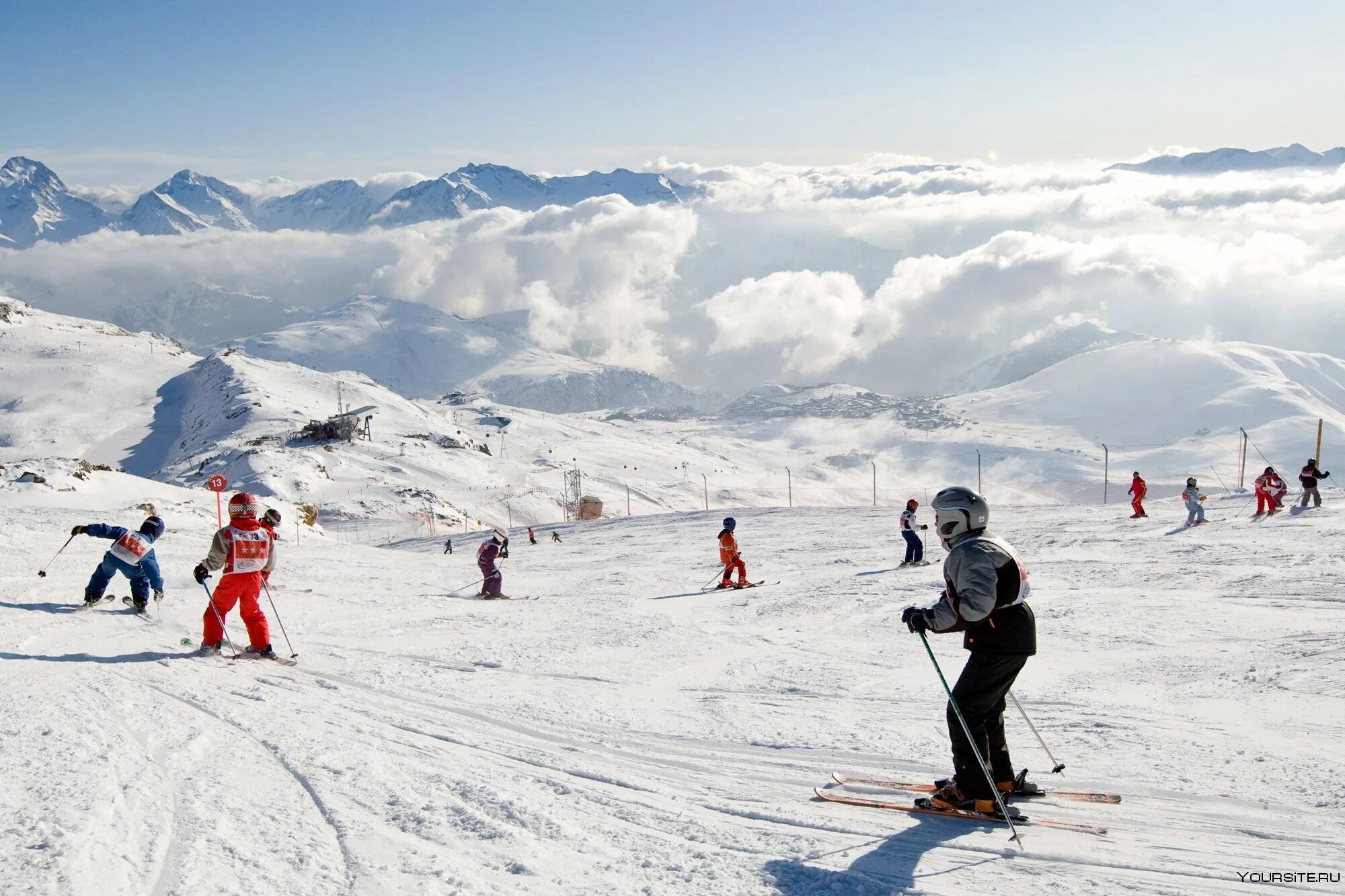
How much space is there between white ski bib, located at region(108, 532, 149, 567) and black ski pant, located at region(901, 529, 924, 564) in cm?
1324

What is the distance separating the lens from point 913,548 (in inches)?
700

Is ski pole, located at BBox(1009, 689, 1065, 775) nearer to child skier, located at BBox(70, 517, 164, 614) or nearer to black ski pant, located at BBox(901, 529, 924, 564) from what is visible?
child skier, located at BBox(70, 517, 164, 614)

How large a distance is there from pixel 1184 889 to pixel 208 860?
15.7 ft

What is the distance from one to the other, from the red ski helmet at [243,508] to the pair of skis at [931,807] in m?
6.95

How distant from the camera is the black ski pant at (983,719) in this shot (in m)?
5.15

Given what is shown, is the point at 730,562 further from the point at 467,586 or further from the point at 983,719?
the point at 983,719

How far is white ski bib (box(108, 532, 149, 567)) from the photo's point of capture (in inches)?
440

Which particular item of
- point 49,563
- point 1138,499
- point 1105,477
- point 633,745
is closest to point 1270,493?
point 1138,499

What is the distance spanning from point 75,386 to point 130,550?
103m

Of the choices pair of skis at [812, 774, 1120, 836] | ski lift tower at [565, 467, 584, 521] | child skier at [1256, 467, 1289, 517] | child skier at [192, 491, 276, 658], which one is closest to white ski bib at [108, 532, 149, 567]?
child skier at [192, 491, 276, 658]

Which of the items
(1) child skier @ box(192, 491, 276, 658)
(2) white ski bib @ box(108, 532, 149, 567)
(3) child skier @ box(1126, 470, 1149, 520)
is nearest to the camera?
(1) child skier @ box(192, 491, 276, 658)

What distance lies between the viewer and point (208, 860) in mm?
4348

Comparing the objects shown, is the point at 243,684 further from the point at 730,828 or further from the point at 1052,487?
the point at 1052,487

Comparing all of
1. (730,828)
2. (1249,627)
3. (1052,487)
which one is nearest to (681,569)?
(1249,627)
